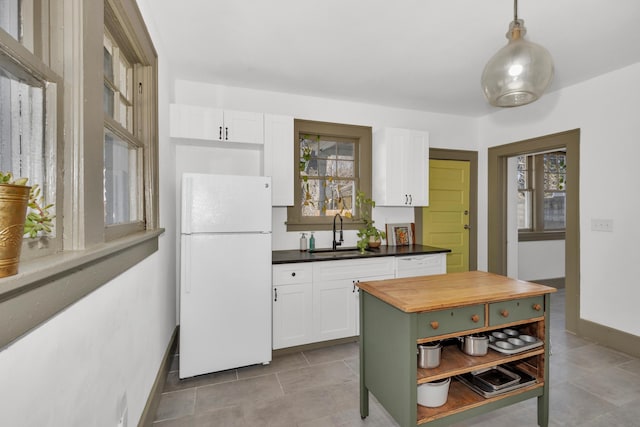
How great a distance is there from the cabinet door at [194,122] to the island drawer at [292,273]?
4.70 ft

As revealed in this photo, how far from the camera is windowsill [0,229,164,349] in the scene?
65cm

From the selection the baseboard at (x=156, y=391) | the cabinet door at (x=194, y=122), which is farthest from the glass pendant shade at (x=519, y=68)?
the baseboard at (x=156, y=391)

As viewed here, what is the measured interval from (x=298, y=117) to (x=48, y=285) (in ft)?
10.8

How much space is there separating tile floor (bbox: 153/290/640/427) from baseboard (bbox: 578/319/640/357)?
0.30 feet

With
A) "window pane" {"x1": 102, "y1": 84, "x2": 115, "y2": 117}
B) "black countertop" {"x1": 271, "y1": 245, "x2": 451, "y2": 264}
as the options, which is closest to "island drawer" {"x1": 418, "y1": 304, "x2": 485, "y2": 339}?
"black countertop" {"x1": 271, "y1": 245, "x2": 451, "y2": 264}

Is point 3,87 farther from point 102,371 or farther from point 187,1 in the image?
point 187,1

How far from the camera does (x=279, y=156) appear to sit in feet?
11.2

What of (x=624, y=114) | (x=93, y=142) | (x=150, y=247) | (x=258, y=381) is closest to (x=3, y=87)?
(x=93, y=142)

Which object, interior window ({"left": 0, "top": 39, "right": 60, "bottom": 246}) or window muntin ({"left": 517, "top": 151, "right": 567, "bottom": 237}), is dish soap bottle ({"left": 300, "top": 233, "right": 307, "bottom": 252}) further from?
window muntin ({"left": 517, "top": 151, "right": 567, "bottom": 237})

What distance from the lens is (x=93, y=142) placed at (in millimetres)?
1214

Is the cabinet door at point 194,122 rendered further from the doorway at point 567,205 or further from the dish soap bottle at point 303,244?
the doorway at point 567,205

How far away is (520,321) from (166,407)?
8.01ft

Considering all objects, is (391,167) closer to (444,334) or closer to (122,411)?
(444,334)

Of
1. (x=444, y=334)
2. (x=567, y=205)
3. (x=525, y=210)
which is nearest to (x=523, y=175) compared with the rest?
(x=525, y=210)
